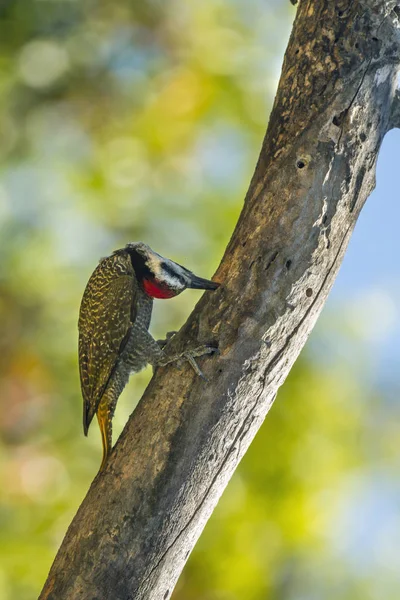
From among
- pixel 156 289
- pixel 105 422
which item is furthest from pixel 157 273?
pixel 105 422

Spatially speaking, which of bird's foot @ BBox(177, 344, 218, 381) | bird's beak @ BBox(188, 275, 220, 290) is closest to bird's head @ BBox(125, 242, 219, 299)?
bird's beak @ BBox(188, 275, 220, 290)

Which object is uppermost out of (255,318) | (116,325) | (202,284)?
(116,325)

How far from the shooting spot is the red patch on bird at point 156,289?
3330 mm

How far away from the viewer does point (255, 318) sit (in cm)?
255

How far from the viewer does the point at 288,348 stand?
8.47 feet

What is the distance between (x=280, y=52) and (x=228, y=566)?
403 cm

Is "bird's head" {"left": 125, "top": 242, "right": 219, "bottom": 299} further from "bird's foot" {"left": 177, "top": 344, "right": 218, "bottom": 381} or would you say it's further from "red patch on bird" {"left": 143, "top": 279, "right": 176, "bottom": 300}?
"bird's foot" {"left": 177, "top": 344, "right": 218, "bottom": 381}

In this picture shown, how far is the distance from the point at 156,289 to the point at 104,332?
300mm

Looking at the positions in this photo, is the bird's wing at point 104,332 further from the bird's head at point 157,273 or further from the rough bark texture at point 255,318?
the rough bark texture at point 255,318

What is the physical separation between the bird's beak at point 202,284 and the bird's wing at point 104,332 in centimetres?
43

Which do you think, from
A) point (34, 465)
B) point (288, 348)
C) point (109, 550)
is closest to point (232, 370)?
point (288, 348)

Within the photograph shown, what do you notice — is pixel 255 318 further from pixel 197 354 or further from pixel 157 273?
pixel 157 273

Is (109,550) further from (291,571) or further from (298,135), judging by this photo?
(291,571)

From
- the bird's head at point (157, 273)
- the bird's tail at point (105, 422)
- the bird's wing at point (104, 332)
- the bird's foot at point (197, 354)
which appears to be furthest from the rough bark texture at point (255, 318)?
the bird's wing at point (104, 332)
